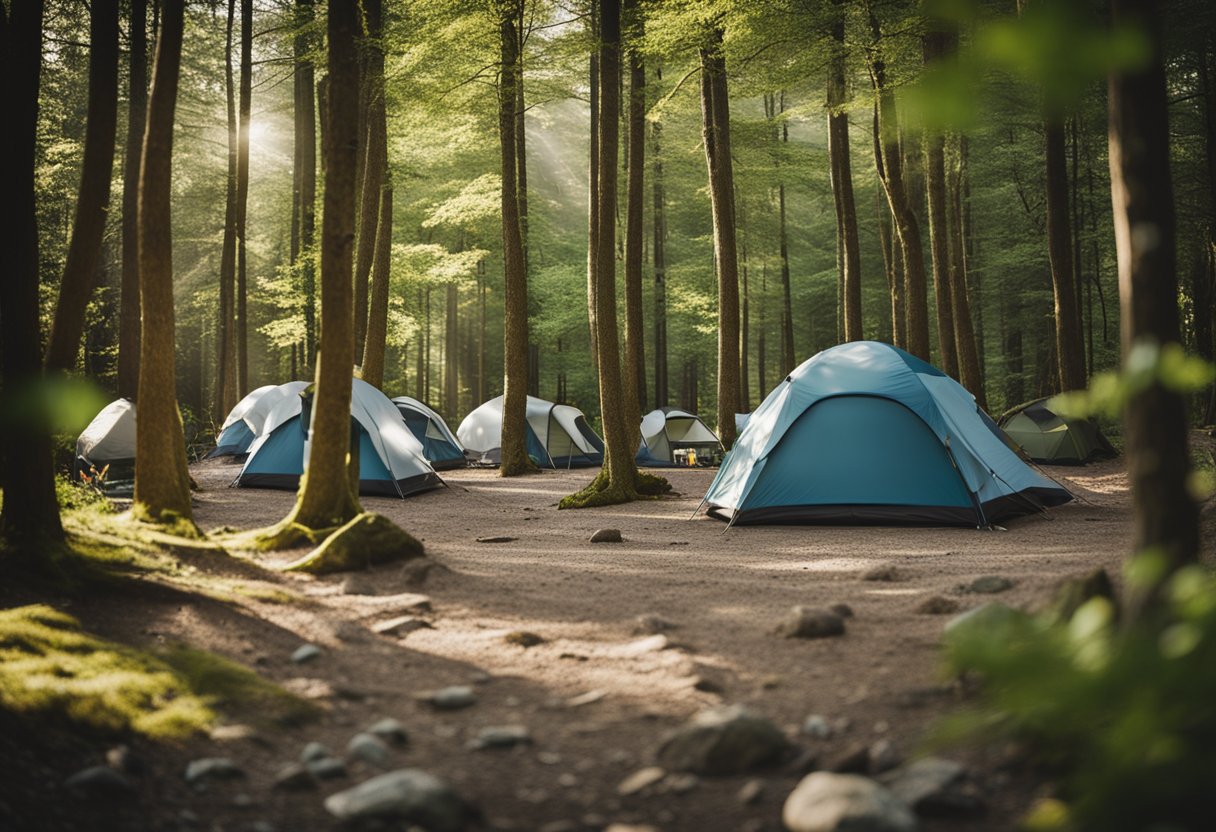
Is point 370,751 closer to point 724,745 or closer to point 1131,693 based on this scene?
point 724,745

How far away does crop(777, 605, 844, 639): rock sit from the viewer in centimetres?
461

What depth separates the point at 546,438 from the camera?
19.9 meters

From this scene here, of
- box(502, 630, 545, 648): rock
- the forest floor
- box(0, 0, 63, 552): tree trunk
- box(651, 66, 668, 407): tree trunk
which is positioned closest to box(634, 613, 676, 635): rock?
the forest floor

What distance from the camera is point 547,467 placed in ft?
64.6

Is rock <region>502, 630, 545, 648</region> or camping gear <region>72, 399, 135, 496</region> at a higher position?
camping gear <region>72, 399, 135, 496</region>

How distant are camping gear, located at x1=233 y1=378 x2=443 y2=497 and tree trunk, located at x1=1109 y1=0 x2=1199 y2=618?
11.0 m

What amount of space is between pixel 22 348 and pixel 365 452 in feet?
26.3

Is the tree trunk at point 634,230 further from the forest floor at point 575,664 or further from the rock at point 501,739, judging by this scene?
the rock at point 501,739

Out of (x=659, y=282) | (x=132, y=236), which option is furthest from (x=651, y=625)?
(x=659, y=282)

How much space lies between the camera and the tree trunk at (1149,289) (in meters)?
2.49

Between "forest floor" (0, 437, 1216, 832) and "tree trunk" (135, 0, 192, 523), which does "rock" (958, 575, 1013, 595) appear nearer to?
"forest floor" (0, 437, 1216, 832)

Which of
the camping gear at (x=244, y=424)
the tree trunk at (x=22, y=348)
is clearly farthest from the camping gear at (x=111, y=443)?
the tree trunk at (x=22, y=348)

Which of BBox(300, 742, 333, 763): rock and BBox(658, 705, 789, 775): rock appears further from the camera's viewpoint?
BBox(300, 742, 333, 763): rock

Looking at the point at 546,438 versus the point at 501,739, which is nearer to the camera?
the point at 501,739
